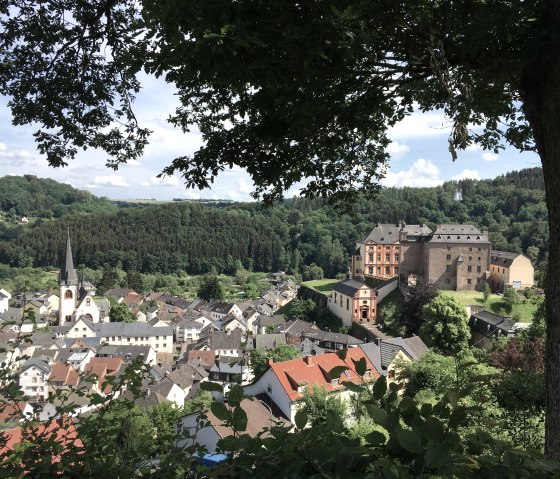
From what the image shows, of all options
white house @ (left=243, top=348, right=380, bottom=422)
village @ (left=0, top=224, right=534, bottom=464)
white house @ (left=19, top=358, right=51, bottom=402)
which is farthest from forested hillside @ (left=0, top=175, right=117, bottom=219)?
white house @ (left=243, top=348, right=380, bottom=422)

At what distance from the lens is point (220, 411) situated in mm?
1722

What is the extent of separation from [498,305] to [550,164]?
1466 inches

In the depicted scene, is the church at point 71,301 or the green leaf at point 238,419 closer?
the green leaf at point 238,419

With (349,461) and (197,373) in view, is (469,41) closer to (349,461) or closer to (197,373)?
(349,461)

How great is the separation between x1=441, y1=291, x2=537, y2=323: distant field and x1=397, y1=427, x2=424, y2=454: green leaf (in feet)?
113

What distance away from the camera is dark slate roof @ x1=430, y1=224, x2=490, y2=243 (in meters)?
44.3

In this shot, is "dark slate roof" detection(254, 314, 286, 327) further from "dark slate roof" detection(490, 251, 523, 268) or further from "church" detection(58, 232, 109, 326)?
"dark slate roof" detection(490, 251, 523, 268)

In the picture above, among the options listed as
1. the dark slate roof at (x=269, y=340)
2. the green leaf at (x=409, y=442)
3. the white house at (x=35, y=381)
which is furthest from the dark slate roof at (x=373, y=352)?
the green leaf at (x=409, y=442)

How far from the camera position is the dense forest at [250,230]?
3765 inches

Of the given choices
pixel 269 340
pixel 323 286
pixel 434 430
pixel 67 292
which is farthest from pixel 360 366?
pixel 67 292

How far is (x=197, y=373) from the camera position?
123 ft

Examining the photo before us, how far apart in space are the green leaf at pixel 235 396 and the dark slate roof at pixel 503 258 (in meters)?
44.8

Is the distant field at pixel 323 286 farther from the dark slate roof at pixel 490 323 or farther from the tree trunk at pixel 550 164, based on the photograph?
the tree trunk at pixel 550 164

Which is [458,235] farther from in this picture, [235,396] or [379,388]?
[235,396]
